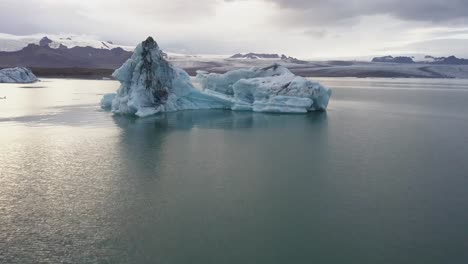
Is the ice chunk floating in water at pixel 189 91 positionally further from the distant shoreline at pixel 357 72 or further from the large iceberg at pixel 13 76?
the distant shoreline at pixel 357 72

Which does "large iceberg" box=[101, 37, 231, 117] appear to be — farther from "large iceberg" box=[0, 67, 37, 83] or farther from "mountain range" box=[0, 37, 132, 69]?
"mountain range" box=[0, 37, 132, 69]

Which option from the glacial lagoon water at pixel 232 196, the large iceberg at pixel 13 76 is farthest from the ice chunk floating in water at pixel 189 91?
the large iceberg at pixel 13 76

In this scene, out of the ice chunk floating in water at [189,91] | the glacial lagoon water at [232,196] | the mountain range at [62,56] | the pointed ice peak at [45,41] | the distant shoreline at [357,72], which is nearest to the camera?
the glacial lagoon water at [232,196]

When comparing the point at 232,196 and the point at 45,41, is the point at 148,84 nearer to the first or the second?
the point at 232,196

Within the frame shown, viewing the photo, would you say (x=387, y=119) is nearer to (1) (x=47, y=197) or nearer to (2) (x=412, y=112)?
(2) (x=412, y=112)

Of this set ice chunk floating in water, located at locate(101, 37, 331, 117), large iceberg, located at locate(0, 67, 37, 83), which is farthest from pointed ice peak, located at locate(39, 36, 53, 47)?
ice chunk floating in water, located at locate(101, 37, 331, 117)

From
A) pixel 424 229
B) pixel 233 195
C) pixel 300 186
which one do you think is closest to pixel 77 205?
pixel 233 195
